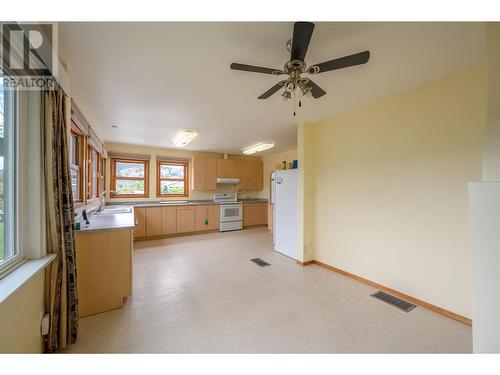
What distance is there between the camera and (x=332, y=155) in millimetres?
3107

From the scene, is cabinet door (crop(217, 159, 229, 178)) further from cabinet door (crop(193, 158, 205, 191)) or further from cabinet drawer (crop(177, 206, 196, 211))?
cabinet drawer (crop(177, 206, 196, 211))

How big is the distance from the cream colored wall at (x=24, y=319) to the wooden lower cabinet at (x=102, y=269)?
0.52 metres

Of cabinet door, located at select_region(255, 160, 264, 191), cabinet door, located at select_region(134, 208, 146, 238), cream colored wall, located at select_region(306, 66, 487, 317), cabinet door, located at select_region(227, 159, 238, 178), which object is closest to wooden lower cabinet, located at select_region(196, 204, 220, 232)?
cabinet door, located at select_region(227, 159, 238, 178)

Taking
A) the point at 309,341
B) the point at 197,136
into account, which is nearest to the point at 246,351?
the point at 309,341

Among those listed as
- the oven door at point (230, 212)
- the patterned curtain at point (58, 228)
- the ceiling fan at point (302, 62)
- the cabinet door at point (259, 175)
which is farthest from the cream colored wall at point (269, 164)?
the patterned curtain at point (58, 228)

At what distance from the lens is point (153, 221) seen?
4832 millimetres

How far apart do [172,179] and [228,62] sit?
4.60m

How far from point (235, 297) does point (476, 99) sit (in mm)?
3101

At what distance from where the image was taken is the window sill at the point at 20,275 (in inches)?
40.5

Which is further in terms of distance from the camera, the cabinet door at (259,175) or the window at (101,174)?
the cabinet door at (259,175)

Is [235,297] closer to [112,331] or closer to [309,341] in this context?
[309,341]

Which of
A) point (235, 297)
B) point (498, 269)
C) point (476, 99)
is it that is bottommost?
point (235, 297)

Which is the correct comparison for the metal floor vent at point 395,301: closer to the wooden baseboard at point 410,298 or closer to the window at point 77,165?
the wooden baseboard at point 410,298

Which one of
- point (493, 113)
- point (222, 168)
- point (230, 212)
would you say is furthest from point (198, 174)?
point (493, 113)
